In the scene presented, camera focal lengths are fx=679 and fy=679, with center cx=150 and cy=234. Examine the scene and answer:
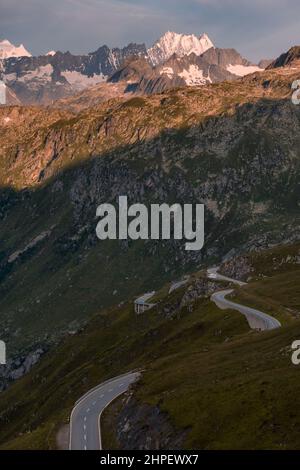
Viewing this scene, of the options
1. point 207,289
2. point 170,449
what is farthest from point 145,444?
point 207,289

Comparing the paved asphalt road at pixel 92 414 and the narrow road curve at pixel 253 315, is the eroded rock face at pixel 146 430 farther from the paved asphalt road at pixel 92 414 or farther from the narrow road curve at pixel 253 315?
the narrow road curve at pixel 253 315

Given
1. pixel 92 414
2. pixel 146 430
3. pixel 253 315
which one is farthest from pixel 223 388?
pixel 253 315

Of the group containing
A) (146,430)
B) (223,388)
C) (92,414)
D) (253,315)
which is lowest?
(92,414)

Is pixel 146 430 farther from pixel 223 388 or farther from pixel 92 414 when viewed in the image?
pixel 92 414

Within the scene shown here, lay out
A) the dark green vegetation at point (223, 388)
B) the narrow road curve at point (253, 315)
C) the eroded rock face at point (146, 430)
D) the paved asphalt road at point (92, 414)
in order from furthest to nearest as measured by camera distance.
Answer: the narrow road curve at point (253, 315), the paved asphalt road at point (92, 414), the eroded rock face at point (146, 430), the dark green vegetation at point (223, 388)

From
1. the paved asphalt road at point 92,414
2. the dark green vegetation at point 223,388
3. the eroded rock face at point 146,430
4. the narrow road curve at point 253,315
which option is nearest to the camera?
the dark green vegetation at point 223,388

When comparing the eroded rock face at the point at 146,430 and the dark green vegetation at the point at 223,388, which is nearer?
the dark green vegetation at the point at 223,388

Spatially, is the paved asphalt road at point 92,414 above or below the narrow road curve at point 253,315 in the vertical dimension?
below

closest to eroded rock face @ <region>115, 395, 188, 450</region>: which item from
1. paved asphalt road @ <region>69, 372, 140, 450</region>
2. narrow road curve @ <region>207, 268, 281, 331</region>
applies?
paved asphalt road @ <region>69, 372, 140, 450</region>

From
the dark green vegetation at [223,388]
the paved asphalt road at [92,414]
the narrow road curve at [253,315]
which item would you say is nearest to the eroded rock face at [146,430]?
the dark green vegetation at [223,388]

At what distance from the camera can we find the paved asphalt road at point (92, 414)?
8612cm

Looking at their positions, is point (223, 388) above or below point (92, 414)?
above

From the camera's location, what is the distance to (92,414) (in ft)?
328
